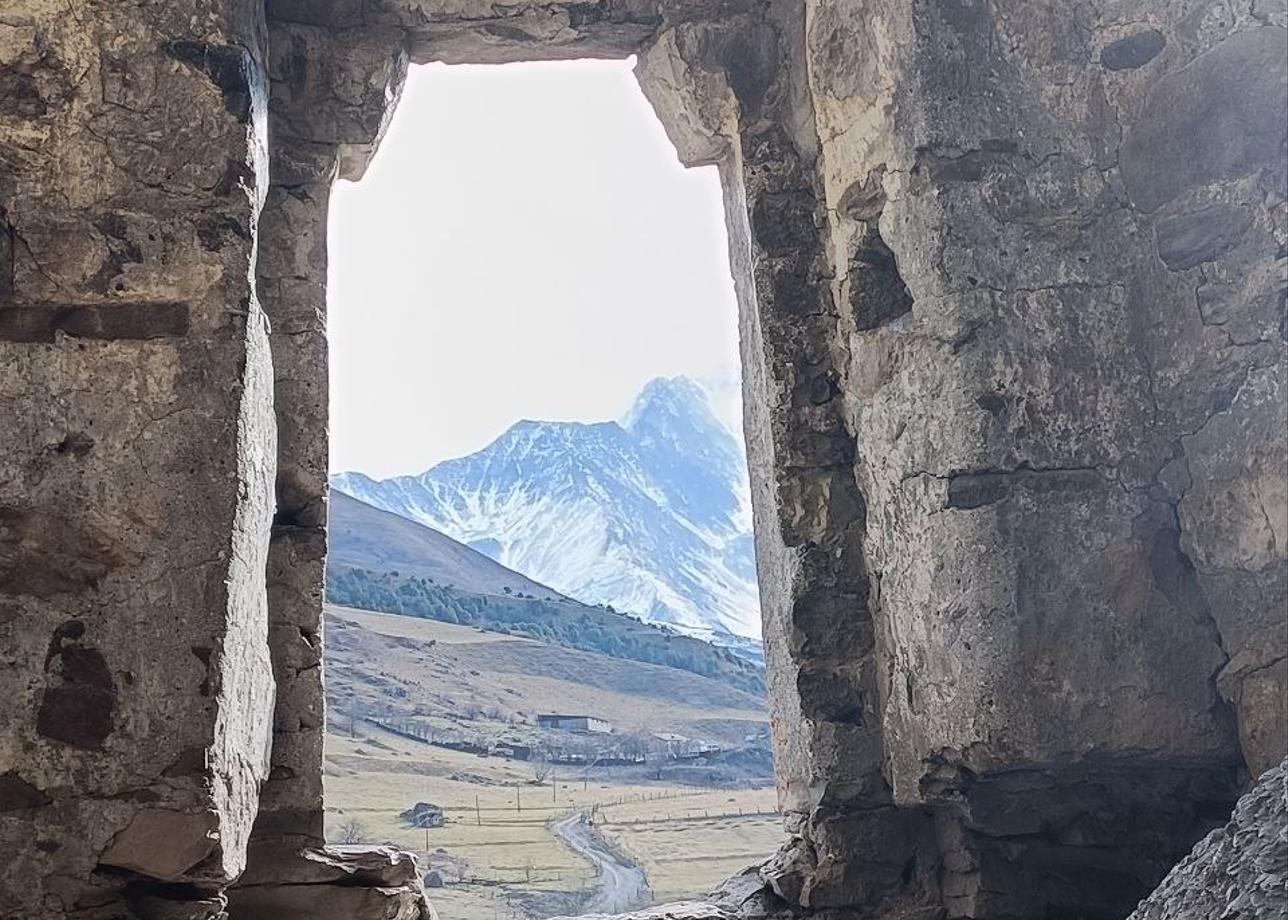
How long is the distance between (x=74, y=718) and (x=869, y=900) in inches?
66.0

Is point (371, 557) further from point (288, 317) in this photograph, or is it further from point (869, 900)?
point (869, 900)

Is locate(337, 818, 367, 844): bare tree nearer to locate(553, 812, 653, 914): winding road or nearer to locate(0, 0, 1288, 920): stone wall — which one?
locate(553, 812, 653, 914): winding road

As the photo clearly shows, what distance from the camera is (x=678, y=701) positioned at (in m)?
5.25

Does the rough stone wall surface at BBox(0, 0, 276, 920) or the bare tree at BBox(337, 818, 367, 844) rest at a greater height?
the rough stone wall surface at BBox(0, 0, 276, 920)

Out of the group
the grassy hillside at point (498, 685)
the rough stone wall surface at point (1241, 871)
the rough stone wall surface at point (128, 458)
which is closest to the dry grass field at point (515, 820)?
the grassy hillside at point (498, 685)

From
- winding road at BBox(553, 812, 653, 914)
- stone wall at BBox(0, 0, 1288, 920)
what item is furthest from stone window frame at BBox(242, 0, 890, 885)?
winding road at BBox(553, 812, 653, 914)

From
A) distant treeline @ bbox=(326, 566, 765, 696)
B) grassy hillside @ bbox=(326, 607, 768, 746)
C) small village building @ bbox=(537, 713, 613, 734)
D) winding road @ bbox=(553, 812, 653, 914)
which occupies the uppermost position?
distant treeline @ bbox=(326, 566, 765, 696)

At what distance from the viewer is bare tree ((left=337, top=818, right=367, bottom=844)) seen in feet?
12.4

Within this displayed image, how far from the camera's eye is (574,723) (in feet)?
16.2

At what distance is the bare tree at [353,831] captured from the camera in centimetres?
378

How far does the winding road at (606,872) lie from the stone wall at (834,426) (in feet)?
1.64

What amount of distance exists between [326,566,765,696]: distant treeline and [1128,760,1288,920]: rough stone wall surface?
3.33 m

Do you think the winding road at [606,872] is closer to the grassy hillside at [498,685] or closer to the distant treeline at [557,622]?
the grassy hillside at [498,685]

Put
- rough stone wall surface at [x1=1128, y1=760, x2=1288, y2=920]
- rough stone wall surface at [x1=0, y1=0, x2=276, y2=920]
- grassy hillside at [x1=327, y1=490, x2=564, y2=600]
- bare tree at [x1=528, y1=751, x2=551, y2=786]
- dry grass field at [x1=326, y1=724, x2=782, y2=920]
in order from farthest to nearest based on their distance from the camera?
grassy hillside at [x1=327, y1=490, x2=564, y2=600] < bare tree at [x1=528, y1=751, x2=551, y2=786] < dry grass field at [x1=326, y1=724, x2=782, y2=920] < rough stone wall surface at [x1=0, y1=0, x2=276, y2=920] < rough stone wall surface at [x1=1128, y1=760, x2=1288, y2=920]
